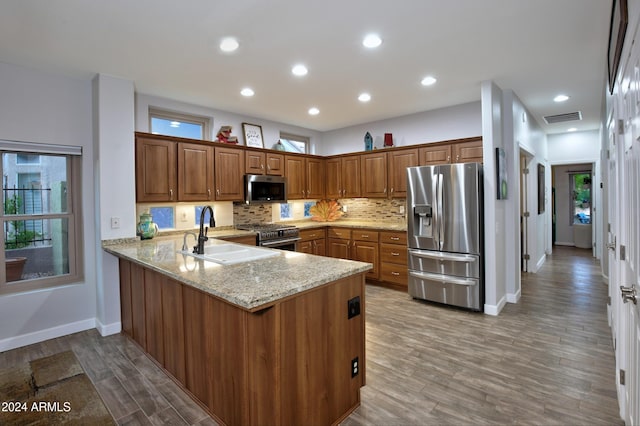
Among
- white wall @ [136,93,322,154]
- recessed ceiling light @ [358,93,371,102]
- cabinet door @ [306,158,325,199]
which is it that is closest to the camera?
white wall @ [136,93,322,154]

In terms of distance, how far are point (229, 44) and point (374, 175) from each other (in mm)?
3108

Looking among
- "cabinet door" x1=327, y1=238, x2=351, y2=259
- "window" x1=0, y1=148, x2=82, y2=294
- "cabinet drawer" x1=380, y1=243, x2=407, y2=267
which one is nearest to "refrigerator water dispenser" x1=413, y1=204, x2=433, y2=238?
"cabinet drawer" x1=380, y1=243, x2=407, y2=267

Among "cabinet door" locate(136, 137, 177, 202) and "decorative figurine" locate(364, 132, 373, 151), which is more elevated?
"decorative figurine" locate(364, 132, 373, 151)

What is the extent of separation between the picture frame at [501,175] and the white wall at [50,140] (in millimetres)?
4422

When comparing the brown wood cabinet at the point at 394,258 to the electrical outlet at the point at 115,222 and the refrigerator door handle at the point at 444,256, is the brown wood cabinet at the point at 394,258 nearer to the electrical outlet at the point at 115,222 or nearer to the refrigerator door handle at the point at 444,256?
the refrigerator door handle at the point at 444,256

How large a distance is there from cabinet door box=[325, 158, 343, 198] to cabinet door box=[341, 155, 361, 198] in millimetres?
84

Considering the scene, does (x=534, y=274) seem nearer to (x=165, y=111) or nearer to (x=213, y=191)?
(x=213, y=191)

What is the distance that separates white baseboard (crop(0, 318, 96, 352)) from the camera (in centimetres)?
301

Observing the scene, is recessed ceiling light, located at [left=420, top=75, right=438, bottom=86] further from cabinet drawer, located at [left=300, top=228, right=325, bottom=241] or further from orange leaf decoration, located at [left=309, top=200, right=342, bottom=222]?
orange leaf decoration, located at [left=309, top=200, right=342, bottom=222]

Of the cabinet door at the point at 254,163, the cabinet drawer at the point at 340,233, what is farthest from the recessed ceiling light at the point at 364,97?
the cabinet drawer at the point at 340,233

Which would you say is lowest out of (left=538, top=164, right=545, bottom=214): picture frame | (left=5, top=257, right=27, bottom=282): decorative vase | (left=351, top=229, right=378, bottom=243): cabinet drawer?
(left=5, top=257, right=27, bottom=282): decorative vase

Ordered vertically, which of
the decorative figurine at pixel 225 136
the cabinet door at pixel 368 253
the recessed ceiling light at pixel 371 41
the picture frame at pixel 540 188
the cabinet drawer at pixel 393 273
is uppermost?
the recessed ceiling light at pixel 371 41

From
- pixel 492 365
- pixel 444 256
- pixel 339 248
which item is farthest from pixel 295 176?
pixel 492 365

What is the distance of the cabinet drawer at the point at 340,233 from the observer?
5.23m
